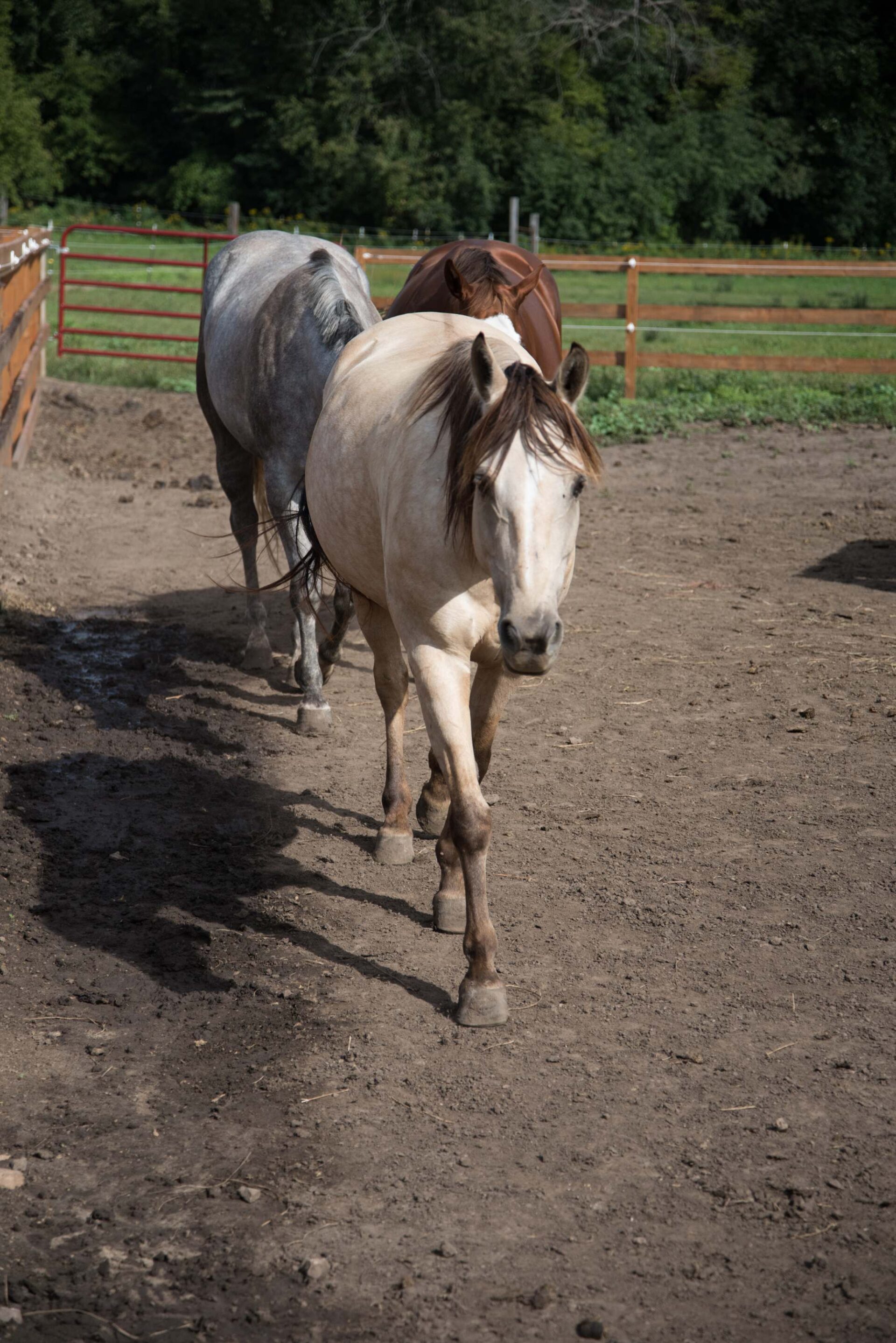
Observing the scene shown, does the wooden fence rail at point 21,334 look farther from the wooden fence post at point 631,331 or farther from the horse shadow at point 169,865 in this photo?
the wooden fence post at point 631,331

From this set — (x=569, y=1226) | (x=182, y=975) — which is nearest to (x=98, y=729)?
(x=182, y=975)

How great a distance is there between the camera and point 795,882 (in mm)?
3797

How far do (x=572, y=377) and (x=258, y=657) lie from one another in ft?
11.0

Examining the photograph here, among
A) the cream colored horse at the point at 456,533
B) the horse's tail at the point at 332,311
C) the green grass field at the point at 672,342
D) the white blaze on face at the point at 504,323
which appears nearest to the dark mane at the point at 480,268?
the white blaze on face at the point at 504,323

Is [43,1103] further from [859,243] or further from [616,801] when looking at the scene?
[859,243]

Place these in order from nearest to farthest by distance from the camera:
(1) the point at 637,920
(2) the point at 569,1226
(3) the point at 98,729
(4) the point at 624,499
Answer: (2) the point at 569,1226, (1) the point at 637,920, (3) the point at 98,729, (4) the point at 624,499

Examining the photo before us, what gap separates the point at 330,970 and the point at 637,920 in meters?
0.91

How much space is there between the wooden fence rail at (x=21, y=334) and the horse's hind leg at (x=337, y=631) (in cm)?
340

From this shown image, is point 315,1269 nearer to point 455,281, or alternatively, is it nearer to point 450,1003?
point 450,1003

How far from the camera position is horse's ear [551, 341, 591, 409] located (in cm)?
284

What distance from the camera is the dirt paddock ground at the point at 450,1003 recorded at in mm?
2211

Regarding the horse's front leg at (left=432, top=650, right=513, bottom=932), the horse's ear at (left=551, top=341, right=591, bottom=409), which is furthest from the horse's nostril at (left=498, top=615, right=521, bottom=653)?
the horse's front leg at (left=432, top=650, right=513, bottom=932)

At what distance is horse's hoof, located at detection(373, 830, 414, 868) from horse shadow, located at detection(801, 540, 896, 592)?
3.93 m

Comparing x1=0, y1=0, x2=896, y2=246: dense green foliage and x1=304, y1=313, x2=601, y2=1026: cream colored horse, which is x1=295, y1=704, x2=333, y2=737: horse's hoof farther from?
x1=0, y1=0, x2=896, y2=246: dense green foliage
